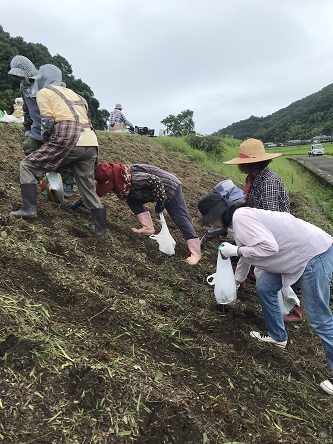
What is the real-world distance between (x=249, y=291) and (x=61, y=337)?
2.37m

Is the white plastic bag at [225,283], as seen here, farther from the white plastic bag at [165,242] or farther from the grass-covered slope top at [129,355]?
the white plastic bag at [165,242]

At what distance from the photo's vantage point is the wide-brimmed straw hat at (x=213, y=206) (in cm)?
291

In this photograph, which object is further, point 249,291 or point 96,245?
point 249,291

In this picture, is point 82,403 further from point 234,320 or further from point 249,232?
point 234,320

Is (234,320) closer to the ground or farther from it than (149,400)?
closer to the ground

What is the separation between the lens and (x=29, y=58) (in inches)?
1257

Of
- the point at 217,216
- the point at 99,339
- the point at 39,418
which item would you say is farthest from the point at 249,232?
the point at 39,418

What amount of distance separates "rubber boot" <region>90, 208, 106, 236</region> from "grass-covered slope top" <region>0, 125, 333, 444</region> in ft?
0.44

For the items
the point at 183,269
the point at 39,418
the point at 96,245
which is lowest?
the point at 183,269

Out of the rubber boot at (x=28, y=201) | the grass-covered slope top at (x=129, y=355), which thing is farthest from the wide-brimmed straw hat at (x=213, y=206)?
the rubber boot at (x=28, y=201)

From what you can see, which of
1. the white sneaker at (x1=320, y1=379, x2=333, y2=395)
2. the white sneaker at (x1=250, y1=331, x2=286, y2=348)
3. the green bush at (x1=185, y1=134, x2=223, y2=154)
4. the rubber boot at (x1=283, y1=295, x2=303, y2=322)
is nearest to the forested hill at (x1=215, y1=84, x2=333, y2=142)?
the green bush at (x1=185, y1=134, x2=223, y2=154)

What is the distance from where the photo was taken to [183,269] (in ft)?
13.1

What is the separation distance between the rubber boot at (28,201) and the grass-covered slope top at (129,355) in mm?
103

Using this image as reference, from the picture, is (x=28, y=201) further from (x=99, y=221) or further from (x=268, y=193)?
(x=268, y=193)
